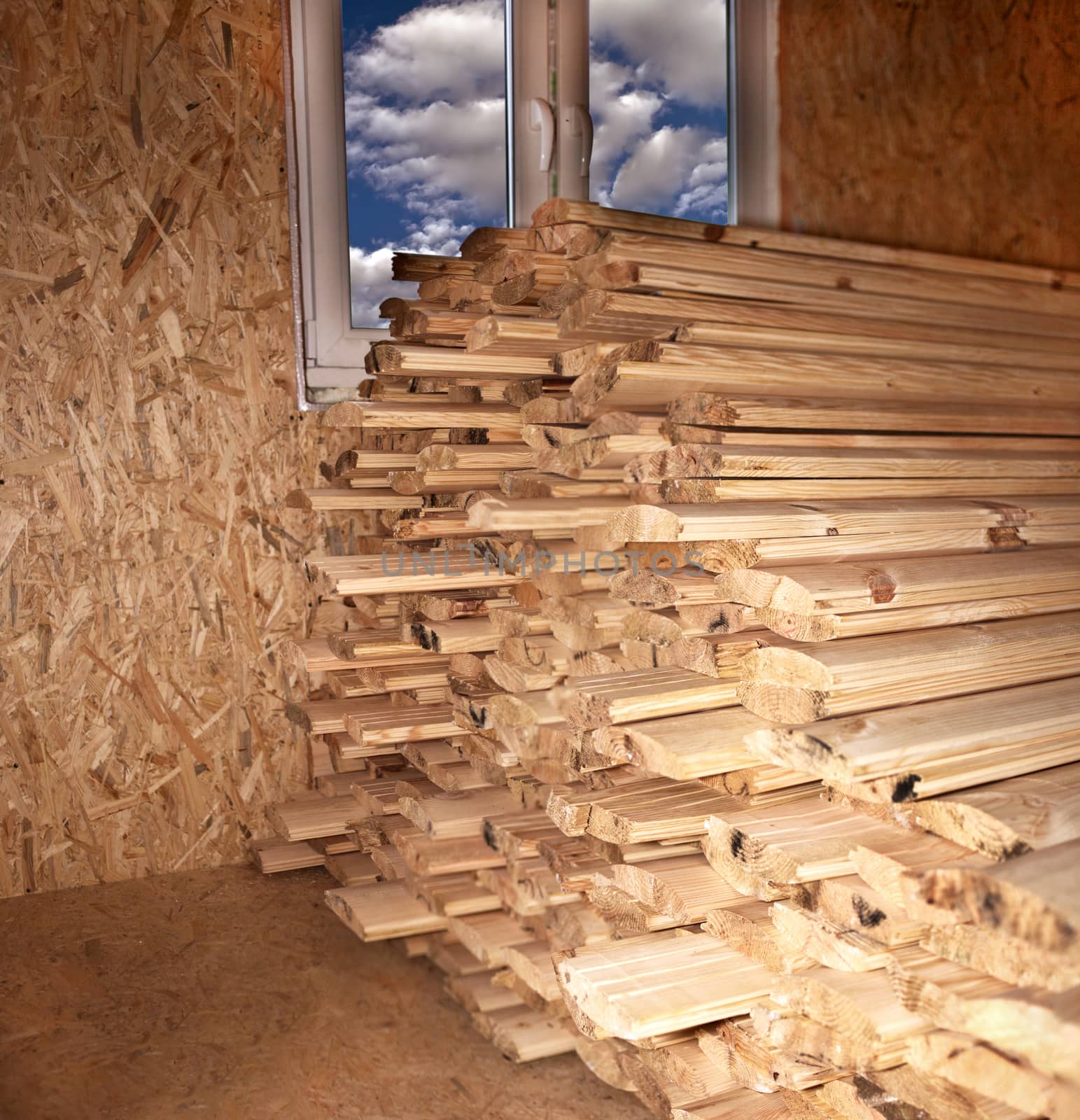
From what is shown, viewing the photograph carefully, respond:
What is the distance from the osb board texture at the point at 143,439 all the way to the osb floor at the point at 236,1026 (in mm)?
365

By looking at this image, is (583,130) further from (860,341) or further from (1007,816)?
(1007,816)

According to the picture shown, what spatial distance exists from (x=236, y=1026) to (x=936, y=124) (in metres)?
3.65

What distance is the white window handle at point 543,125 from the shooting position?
345cm

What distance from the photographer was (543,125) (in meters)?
3.45

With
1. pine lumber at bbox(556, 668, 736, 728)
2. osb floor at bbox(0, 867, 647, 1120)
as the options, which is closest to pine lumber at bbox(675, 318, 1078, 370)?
pine lumber at bbox(556, 668, 736, 728)

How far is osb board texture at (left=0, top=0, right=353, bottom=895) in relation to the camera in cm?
310

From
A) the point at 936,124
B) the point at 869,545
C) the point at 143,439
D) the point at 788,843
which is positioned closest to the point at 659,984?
the point at 788,843

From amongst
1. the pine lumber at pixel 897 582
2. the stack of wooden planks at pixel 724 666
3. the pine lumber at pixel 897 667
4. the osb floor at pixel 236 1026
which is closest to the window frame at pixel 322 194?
the stack of wooden planks at pixel 724 666

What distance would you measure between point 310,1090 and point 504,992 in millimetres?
508

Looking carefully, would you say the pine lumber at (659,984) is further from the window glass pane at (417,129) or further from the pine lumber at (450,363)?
the window glass pane at (417,129)

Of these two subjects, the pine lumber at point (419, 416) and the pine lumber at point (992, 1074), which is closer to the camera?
the pine lumber at point (992, 1074)

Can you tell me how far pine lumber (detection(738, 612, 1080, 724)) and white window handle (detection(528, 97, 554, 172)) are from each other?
217 cm

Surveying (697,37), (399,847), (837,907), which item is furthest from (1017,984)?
(697,37)

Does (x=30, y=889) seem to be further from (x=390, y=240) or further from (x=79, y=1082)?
(x=390, y=240)
